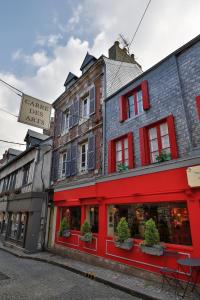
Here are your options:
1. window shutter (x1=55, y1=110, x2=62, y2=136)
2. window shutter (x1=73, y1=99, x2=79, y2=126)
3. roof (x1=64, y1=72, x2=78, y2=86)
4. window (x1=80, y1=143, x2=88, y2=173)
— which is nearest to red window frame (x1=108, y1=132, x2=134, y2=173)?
window (x1=80, y1=143, x2=88, y2=173)

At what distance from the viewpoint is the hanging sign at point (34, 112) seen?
6434 millimetres

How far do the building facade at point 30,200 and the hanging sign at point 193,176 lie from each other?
8.85 meters

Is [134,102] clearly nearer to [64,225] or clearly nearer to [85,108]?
[85,108]

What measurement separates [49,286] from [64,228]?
409 cm

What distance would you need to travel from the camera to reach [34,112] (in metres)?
6.72

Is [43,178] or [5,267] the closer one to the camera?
[5,267]

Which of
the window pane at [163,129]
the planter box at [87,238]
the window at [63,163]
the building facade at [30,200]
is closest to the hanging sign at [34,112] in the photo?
the window pane at [163,129]

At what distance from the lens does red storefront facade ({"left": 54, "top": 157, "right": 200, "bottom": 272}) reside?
17.3 ft

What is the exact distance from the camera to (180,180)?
554 cm

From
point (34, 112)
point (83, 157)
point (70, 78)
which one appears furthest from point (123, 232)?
point (70, 78)

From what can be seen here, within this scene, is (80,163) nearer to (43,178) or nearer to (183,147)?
(43,178)

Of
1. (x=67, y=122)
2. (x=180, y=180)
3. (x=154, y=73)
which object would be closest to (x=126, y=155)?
(x=180, y=180)

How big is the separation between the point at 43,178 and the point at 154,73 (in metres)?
8.87

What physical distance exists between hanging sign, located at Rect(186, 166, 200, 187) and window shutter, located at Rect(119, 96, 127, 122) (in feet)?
13.6
